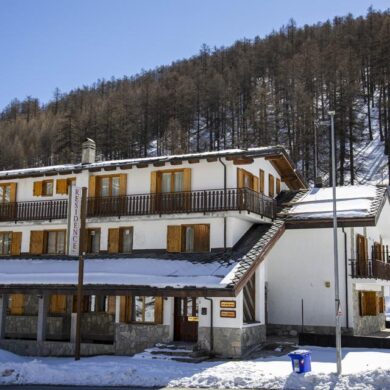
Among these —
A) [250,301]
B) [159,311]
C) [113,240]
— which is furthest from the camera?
[113,240]

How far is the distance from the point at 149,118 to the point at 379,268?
56.6 m

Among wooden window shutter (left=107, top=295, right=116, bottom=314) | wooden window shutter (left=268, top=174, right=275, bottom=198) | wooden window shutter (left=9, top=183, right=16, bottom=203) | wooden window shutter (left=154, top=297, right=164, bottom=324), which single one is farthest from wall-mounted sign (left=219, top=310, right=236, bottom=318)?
wooden window shutter (left=9, top=183, right=16, bottom=203)

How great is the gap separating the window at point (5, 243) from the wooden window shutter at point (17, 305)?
2870 millimetres

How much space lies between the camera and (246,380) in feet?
51.6

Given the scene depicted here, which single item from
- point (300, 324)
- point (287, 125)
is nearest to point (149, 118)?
point (287, 125)

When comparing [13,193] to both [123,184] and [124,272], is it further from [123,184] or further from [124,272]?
[124,272]

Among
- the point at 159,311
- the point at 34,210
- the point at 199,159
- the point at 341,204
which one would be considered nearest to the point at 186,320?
the point at 159,311

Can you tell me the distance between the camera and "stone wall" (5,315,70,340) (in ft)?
83.1

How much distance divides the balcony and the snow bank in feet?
7.47

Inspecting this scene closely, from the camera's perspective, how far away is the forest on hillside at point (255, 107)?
59.5m

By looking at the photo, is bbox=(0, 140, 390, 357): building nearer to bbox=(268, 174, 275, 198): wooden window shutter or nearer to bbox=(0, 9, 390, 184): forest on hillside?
bbox=(268, 174, 275, 198): wooden window shutter

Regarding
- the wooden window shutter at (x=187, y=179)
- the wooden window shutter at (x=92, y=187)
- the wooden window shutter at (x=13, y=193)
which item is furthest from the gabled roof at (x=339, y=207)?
the wooden window shutter at (x=13, y=193)

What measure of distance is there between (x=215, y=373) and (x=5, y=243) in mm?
16365

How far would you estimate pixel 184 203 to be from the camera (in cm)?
2411
